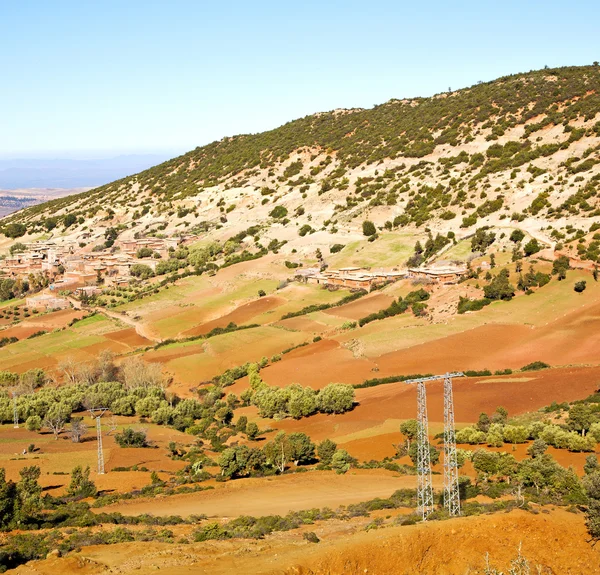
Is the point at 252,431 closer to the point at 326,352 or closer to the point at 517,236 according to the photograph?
the point at 326,352

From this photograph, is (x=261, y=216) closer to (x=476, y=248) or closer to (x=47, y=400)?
(x=476, y=248)

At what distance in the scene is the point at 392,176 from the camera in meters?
93.7

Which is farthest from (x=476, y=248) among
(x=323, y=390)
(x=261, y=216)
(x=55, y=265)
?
(x=55, y=265)

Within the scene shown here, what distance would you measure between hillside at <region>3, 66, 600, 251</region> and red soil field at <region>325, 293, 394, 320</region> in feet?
46.5

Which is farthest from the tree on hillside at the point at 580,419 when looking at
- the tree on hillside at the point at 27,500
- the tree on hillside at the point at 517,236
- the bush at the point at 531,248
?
the tree on hillside at the point at 517,236

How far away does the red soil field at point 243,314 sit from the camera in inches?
2532

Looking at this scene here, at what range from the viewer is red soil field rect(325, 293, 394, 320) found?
200ft

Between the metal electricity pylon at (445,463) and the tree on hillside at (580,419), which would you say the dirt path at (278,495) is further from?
the tree on hillside at (580,419)

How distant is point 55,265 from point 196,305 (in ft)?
83.8

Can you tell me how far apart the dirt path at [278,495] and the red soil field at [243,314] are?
31578 millimetres

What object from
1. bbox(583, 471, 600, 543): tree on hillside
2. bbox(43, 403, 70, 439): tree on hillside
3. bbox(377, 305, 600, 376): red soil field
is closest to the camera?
bbox(583, 471, 600, 543): tree on hillside

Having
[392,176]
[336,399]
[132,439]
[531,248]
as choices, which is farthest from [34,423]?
[392,176]

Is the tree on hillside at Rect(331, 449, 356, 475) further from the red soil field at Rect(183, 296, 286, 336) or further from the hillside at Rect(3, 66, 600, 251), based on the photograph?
the hillside at Rect(3, 66, 600, 251)

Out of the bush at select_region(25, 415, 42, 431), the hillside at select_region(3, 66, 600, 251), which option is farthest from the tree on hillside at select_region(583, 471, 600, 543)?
the hillside at select_region(3, 66, 600, 251)
